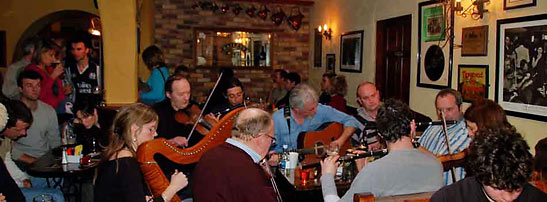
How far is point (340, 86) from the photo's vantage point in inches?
256

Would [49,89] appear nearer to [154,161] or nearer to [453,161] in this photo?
[154,161]

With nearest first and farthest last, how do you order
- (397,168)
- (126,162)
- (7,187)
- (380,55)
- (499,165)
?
(499,165) < (397,168) < (126,162) < (7,187) < (380,55)

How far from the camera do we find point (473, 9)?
468 centimetres

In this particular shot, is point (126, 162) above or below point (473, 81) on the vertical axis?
below

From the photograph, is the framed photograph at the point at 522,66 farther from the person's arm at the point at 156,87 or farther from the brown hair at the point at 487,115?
the person's arm at the point at 156,87

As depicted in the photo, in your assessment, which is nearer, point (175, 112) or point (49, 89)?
point (175, 112)

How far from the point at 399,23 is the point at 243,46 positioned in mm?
4381

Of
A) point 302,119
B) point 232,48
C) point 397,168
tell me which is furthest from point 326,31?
point 397,168

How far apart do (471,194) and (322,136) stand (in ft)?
7.67

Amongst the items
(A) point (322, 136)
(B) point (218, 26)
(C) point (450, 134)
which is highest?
(B) point (218, 26)

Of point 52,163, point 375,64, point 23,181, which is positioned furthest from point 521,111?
point 23,181

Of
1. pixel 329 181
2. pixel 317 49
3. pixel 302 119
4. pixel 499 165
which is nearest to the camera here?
pixel 499 165

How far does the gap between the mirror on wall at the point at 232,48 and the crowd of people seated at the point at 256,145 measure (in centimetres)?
428

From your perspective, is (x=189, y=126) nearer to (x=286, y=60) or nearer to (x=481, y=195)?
(x=481, y=195)
